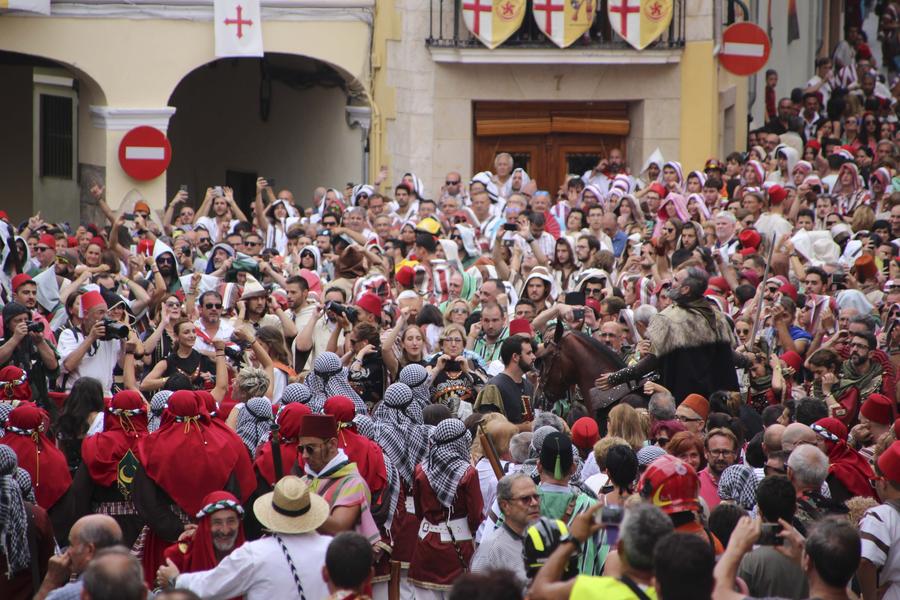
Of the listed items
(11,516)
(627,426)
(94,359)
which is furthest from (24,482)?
(94,359)

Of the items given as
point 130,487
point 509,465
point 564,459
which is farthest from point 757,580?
point 130,487

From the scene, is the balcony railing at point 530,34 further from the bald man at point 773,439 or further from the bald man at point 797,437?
the bald man at point 797,437

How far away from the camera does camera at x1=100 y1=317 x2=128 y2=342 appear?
498 inches

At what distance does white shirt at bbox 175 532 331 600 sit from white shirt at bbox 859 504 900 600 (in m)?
2.64

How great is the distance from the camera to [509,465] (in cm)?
920

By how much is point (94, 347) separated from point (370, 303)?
7.43ft

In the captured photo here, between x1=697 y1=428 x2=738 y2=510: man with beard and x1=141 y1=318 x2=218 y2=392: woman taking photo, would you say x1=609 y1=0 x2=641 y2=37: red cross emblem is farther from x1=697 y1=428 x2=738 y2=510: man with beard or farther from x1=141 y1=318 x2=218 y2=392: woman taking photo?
x1=697 y1=428 x2=738 y2=510: man with beard

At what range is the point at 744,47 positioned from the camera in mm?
24031

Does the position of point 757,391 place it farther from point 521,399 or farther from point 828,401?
point 521,399

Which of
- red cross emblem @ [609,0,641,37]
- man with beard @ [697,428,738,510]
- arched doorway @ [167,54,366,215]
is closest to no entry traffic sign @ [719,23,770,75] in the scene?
red cross emblem @ [609,0,641,37]

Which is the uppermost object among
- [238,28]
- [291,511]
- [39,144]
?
[238,28]

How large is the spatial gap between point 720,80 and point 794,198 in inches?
238

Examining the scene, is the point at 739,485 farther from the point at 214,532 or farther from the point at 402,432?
the point at 214,532

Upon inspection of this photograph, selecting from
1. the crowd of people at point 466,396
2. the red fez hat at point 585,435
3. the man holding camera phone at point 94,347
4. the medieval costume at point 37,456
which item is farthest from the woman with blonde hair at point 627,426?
the man holding camera phone at point 94,347
